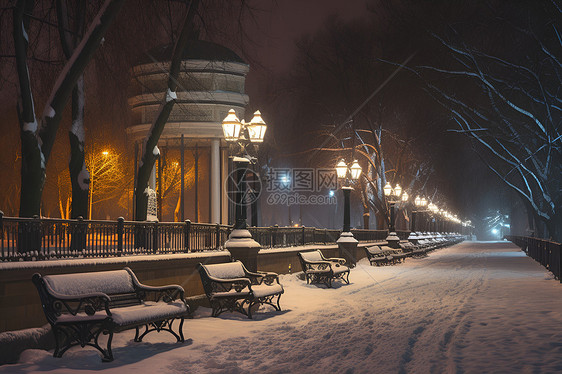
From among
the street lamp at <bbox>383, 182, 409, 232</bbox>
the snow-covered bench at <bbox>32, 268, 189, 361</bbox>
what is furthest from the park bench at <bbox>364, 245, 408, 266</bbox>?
the snow-covered bench at <bbox>32, 268, 189, 361</bbox>

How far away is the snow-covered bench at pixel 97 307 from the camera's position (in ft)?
30.0

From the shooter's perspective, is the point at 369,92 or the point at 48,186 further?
the point at 48,186

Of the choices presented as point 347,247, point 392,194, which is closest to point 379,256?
point 347,247

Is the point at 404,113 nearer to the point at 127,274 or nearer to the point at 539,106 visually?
the point at 539,106

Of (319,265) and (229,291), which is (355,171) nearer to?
(319,265)

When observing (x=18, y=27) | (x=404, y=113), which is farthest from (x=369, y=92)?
(x=18, y=27)

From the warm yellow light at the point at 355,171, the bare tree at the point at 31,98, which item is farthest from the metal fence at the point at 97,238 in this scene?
the warm yellow light at the point at 355,171

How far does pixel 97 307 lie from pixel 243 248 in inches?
256

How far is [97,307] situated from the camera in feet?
32.6

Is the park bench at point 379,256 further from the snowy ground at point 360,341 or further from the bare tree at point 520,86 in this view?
the snowy ground at point 360,341

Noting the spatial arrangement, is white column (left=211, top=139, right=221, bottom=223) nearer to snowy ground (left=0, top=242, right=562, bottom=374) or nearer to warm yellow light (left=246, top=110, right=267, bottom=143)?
warm yellow light (left=246, top=110, right=267, bottom=143)

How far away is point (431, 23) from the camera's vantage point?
26.9 metres

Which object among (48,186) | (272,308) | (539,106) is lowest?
(272,308)

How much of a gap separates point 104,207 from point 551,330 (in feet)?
189
